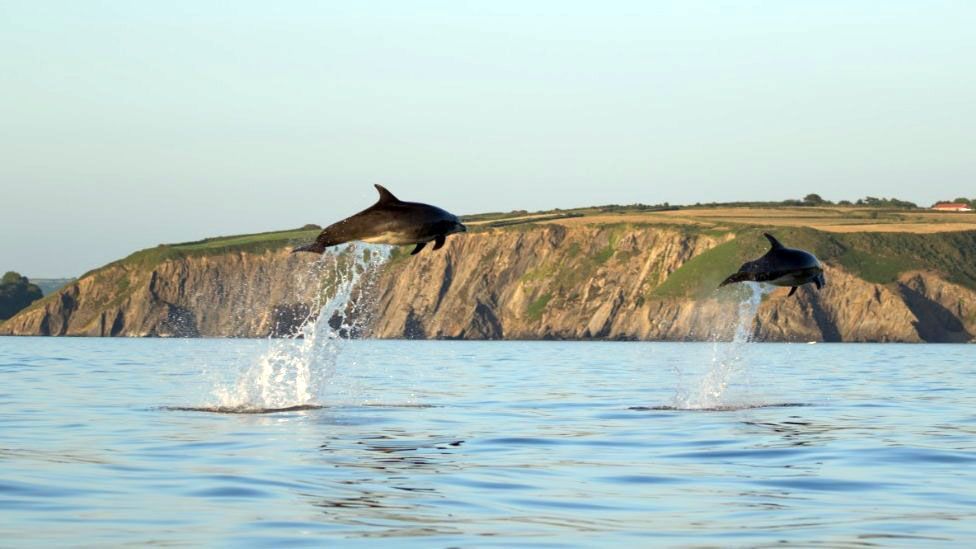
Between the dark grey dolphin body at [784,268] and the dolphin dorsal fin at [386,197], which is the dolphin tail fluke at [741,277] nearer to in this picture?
the dark grey dolphin body at [784,268]

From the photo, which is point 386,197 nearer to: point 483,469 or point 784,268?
point 483,469

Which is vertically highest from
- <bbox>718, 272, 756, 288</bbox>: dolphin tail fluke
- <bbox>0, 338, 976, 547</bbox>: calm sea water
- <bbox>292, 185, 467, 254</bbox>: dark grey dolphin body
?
<bbox>292, 185, 467, 254</bbox>: dark grey dolphin body

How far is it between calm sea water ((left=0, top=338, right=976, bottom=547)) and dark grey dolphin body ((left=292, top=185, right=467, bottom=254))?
340cm

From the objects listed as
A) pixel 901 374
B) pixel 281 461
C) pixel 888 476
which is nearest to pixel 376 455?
pixel 281 461

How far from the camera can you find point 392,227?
22.7m

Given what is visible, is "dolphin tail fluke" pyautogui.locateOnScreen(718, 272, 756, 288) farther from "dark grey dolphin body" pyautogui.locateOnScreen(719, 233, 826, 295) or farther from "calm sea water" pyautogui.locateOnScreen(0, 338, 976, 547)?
"calm sea water" pyautogui.locateOnScreen(0, 338, 976, 547)

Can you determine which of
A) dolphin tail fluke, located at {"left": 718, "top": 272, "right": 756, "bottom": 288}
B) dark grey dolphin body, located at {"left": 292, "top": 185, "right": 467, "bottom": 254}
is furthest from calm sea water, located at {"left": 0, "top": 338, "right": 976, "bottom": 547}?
dark grey dolphin body, located at {"left": 292, "top": 185, "right": 467, "bottom": 254}

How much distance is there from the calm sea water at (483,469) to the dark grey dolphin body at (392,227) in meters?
3.40

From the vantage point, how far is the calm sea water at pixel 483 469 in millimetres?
15453

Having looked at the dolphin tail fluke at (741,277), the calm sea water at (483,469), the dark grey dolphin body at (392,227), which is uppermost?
the dark grey dolphin body at (392,227)

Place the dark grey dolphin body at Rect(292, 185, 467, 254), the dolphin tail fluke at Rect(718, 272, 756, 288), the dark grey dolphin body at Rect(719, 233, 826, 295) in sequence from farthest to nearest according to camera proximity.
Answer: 1. the dark grey dolphin body at Rect(719, 233, 826, 295)
2. the dolphin tail fluke at Rect(718, 272, 756, 288)
3. the dark grey dolphin body at Rect(292, 185, 467, 254)

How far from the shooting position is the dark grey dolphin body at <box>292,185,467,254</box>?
22.6 metres

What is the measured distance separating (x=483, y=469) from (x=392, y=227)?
422cm

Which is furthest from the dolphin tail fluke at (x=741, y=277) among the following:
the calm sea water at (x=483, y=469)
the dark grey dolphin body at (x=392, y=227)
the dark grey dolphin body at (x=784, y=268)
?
the dark grey dolphin body at (x=392, y=227)
